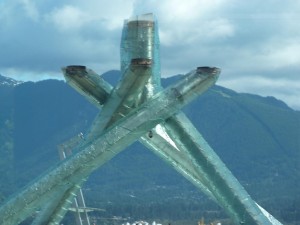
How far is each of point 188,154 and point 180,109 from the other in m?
1.66

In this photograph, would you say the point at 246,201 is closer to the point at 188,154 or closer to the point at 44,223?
the point at 188,154

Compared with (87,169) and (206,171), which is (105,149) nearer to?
(87,169)

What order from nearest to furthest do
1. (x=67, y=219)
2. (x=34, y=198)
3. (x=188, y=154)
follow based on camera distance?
1. (x=34, y=198)
2. (x=188, y=154)
3. (x=67, y=219)

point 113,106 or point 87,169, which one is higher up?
point 113,106

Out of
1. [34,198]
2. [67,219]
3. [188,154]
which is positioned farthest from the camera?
[67,219]

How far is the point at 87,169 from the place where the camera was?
3353cm

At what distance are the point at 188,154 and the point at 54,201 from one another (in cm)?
459

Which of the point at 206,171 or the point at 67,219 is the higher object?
the point at 67,219

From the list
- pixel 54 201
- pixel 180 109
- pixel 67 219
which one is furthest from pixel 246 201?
pixel 67 219

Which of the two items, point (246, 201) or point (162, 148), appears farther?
point (162, 148)

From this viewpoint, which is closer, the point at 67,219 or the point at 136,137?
the point at 136,137

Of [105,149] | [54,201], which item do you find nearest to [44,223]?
[54,201]

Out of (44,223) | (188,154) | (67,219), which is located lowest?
(44,223)

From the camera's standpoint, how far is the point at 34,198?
3319cm
